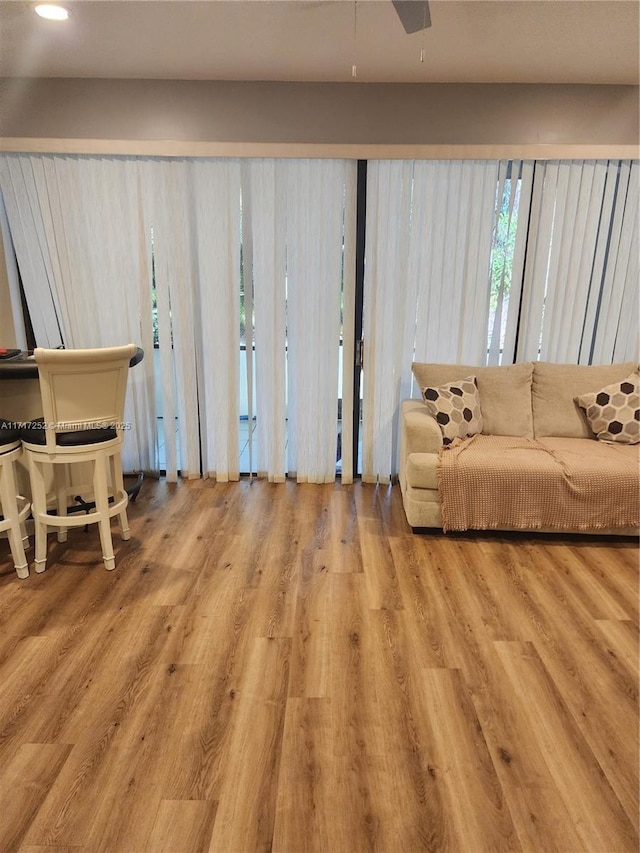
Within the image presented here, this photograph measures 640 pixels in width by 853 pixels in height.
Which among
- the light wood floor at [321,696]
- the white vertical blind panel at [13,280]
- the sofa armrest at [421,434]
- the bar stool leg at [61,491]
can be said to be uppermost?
the white vertical blind panel at [13,280]

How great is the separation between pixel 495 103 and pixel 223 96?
1.75 m

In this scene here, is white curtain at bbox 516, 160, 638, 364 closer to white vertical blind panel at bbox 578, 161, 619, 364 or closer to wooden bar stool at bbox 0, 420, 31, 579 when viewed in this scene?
→ white vertical blind panel at bbox 578, 161, 619, 364

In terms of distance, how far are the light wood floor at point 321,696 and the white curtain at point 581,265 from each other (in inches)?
58.7

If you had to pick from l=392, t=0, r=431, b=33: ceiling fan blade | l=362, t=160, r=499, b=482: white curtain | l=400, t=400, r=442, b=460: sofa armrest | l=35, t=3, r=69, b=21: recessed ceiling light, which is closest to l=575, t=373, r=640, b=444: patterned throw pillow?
l=362, t=160, r=499, b=482: white curtain

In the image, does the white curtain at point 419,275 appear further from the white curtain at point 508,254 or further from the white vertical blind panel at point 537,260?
the white vertical blind panel at point 537,260

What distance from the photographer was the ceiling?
8.22ft

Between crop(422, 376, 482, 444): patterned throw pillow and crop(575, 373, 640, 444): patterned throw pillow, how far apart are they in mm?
716

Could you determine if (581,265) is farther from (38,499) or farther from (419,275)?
(38,499)

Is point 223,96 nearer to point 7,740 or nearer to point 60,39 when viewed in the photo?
point 60,39

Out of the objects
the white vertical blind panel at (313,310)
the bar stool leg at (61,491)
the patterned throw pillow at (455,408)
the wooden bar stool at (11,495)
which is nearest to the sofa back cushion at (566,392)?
the patterned throw pillow at (455,408)

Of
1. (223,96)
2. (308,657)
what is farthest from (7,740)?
(223,96)

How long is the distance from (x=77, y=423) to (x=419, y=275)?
2414 millimetres

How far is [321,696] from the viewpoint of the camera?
1.92 m

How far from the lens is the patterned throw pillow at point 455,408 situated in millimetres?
3340
